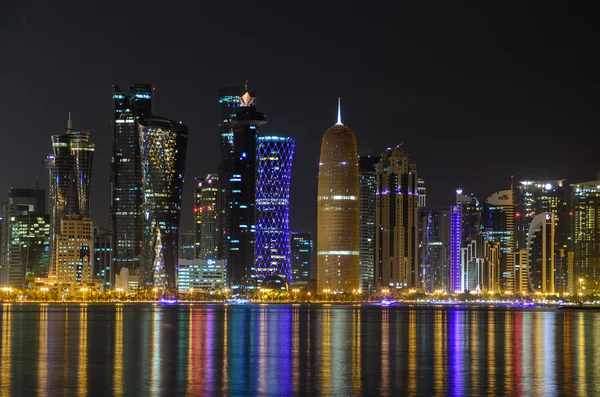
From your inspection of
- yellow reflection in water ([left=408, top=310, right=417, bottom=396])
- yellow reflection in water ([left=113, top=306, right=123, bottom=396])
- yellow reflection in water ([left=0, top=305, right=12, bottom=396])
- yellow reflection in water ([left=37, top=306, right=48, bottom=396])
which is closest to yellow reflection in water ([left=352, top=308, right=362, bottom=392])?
yellow reflection in water ([left=408, top=310, right=417, bottom=396])

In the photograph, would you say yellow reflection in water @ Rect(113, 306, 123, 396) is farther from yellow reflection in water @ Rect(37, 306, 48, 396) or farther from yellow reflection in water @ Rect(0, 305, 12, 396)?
yellow reflection in water @ Rect(0, 305, 12, 396)

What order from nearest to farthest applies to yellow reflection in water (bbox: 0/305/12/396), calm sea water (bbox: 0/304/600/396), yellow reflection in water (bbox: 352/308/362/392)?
1. yellow reflection in water (bbox: 0/305/12/396)
2. calm sea water (bbox: 0/304/600/396)
3. yellow reflection in water (bbox: 352/308/362/392)

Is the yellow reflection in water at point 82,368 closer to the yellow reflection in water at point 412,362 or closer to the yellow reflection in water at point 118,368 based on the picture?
the yellow reflection in water at point 118,368

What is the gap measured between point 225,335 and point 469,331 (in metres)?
34.4

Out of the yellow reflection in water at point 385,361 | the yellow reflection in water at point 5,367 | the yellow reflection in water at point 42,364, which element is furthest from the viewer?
the yellow reflection in water at point 385,361

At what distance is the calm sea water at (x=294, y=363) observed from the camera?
6062cm

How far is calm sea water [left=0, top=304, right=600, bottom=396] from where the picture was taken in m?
60.6

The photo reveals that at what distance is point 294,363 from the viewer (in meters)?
77.0

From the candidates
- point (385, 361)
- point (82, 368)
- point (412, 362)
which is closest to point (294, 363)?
point (385, 361)

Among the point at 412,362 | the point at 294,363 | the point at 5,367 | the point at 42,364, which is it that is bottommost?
the point at 412,362

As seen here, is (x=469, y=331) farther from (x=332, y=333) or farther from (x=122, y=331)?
(x=122, y=331)

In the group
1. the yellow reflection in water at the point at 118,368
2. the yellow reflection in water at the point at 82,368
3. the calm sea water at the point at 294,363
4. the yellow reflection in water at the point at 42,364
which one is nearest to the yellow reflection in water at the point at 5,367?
the calm sea water at the point at 294,363

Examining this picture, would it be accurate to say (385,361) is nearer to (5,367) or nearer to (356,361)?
(356,361)

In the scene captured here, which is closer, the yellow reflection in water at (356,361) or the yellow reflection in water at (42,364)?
the yellow reflection in water at (42,364)
